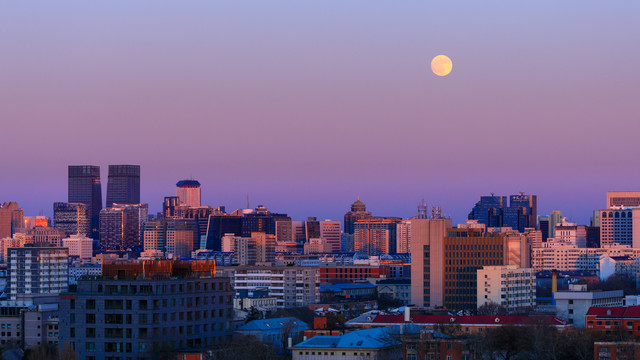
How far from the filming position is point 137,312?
275ft

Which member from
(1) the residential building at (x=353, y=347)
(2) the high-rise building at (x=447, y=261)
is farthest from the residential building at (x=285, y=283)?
(1) the residential building at (x=353, y=347)

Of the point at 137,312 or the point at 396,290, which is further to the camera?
the point at 396,290

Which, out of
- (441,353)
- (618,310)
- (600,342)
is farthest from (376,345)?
(618,310)

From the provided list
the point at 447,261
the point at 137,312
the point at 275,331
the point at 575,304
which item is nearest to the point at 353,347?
the point at 137,312

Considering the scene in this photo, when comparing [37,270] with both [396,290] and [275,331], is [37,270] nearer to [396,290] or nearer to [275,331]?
[396,290]

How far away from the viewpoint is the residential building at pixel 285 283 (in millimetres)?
158375

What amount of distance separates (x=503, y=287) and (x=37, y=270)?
80.7 m

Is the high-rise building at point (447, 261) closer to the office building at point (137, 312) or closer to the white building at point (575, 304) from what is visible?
the white building at point (575, 304)

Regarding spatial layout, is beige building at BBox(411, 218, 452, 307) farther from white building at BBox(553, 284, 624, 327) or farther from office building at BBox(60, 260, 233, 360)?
office building at BBox(60, 260, 233, 360)

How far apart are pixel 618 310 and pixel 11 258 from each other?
113682 millimetres

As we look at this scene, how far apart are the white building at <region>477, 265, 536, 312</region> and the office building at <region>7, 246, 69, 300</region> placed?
7265 centimetres

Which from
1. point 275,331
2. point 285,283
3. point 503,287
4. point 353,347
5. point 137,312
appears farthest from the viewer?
point 285,283

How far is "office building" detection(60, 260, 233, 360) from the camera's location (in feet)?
274

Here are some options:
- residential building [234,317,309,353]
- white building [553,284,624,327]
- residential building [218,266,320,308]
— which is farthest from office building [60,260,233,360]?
residential building [218,266,320,308]
